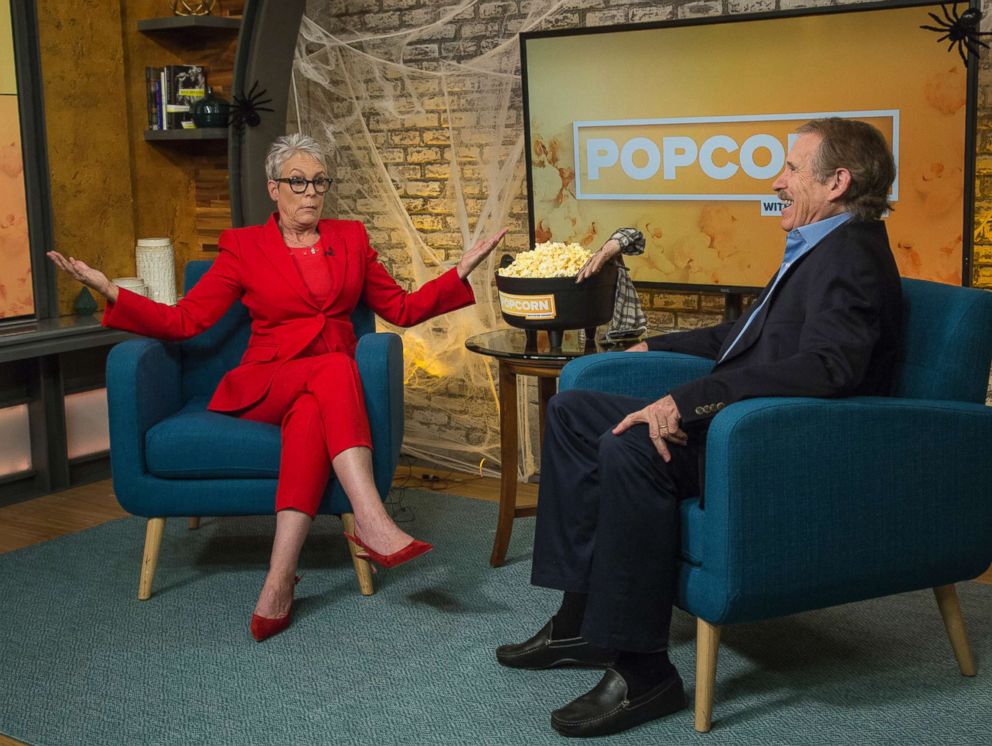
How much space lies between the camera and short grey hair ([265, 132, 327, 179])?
3369mm

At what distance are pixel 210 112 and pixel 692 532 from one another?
2822 millimetres

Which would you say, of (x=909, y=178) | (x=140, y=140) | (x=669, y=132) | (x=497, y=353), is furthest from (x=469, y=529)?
(x=140, y=140)

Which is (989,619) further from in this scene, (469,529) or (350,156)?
(350,156)

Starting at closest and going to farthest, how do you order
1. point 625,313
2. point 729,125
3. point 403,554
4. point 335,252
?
point 403,554
point 625,313
point 335,252
point 729,125

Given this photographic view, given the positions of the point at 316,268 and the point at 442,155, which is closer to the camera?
the point at 316,268

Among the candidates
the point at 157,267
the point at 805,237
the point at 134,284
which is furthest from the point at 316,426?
the point at 157,267

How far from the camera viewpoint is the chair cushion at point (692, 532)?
2.36 m

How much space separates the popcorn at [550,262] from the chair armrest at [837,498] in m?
1.03

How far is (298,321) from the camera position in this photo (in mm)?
3371

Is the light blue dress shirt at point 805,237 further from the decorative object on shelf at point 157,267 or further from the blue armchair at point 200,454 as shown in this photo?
the decorative object on shelf at point 157,267

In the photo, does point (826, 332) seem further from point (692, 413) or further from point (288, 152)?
point (288, 152)

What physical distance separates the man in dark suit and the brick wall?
4.52 feet

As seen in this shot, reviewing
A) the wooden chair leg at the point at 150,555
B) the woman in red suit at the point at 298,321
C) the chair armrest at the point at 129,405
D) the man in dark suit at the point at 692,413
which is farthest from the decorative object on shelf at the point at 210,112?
the man in dark suit at the point at 692,413

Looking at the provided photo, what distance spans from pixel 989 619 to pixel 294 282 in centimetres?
198
